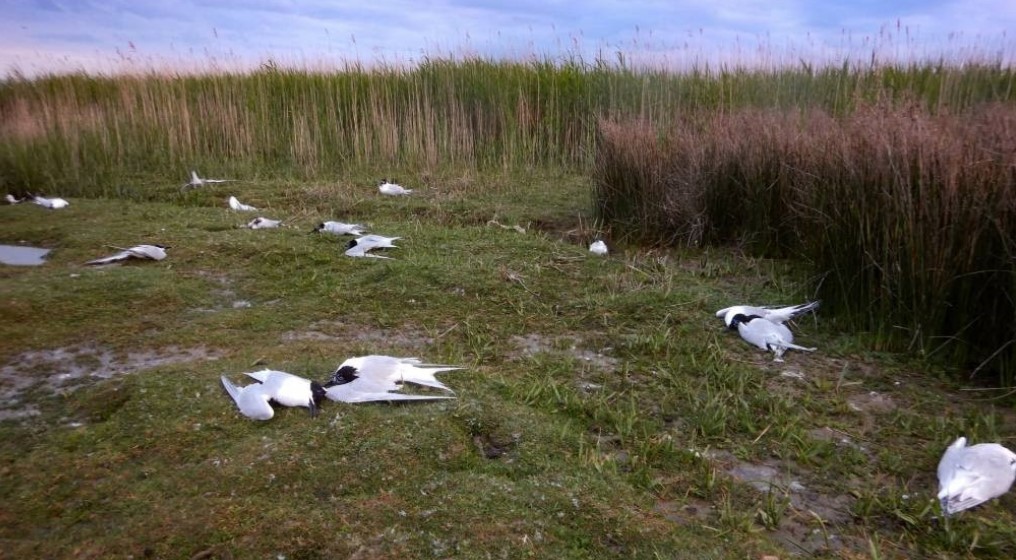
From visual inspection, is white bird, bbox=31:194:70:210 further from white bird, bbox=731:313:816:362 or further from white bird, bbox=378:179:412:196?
white bird, bbox=731:313:816:362

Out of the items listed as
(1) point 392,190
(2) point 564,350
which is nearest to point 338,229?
(1) point 392,190

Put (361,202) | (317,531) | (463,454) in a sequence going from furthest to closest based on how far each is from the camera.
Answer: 1. (361,202)
2. (463,454)
3. (317,531)

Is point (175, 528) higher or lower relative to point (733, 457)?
higher

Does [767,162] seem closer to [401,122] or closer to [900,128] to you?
[900,128]

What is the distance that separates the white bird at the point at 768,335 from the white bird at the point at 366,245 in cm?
190

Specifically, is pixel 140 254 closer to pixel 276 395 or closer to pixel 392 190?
pixel 276 395

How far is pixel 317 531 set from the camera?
1.68 metres

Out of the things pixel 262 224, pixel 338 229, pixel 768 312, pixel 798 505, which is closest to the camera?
pixel 798 505

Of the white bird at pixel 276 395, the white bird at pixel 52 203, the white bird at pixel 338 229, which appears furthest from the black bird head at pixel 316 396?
the white bird at pixel 52 203

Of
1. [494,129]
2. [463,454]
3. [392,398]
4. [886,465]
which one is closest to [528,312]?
[392,398]

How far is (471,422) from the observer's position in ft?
7.04

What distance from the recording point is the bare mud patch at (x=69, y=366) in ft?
8.20

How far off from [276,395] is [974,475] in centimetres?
189

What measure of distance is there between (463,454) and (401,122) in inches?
249
